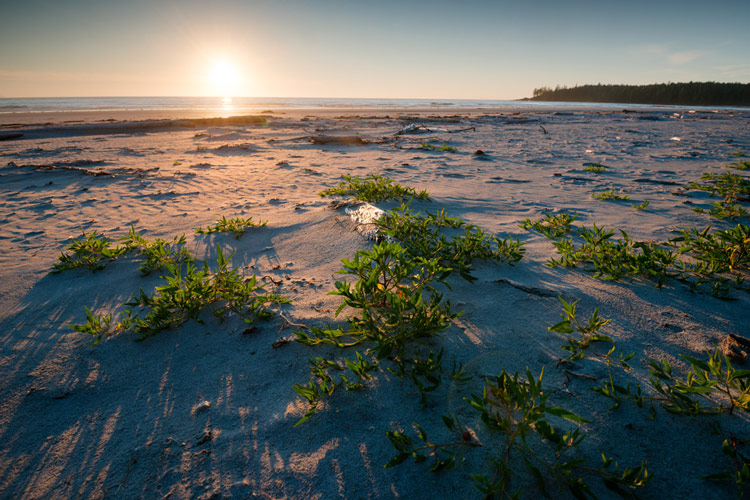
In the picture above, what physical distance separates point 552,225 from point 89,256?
443 cm

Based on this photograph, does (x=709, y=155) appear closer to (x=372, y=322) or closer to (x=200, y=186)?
(x=372, y=322)

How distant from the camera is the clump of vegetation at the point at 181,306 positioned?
78.9 inches

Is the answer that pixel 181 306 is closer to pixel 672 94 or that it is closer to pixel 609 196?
pixel 609 196

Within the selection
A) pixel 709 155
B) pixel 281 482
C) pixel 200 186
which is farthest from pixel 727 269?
pixel 709 155

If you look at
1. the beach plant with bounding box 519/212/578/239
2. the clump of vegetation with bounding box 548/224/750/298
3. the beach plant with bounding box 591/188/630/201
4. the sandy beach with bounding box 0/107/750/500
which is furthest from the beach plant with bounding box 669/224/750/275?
the beach plant with bounding box 591/188/630/201

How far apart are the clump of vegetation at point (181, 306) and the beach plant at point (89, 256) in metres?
0.88

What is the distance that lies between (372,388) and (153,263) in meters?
2.29

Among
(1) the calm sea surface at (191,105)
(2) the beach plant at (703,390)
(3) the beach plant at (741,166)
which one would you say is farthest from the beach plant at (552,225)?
(1) the calm sea surface at (191,105)

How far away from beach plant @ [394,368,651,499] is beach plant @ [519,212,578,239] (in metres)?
2.27

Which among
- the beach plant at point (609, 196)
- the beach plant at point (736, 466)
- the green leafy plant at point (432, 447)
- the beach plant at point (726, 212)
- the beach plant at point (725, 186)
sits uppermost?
the beach plant at point (725, 186)

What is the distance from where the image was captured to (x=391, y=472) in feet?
4.11

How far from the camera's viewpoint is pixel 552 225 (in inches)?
133

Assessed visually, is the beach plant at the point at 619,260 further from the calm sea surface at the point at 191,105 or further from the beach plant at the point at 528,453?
the calm sea surface at the point at 191,105

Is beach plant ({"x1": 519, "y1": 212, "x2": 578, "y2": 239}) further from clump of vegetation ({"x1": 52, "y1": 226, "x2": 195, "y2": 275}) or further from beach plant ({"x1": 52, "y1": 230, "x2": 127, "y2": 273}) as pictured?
Result: beach plant ({"x1": 52, "y1": 230, "x2": 127, "y2": 273})
